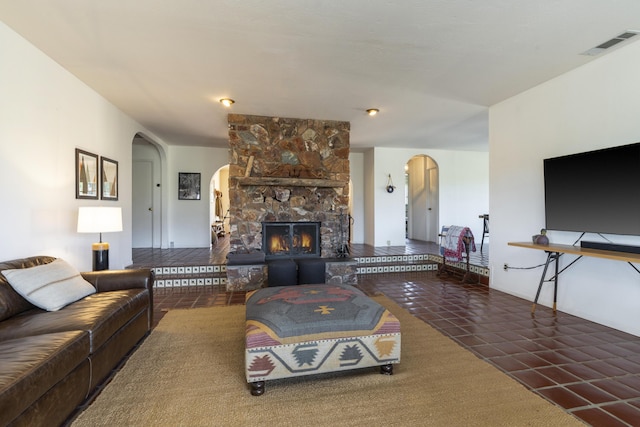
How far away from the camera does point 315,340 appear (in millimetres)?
1842

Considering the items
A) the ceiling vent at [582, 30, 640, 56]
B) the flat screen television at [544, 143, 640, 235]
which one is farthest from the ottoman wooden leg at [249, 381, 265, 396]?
the ceiling vent at [582, 30, 640, 56]

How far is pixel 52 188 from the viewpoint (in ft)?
9.57

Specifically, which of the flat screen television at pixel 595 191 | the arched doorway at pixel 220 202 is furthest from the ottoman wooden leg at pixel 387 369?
the arched doorway at pixel 220 202

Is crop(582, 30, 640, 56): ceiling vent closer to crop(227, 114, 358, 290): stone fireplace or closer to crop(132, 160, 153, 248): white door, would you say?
crop(227, 114, 358, 290): stone fireplace

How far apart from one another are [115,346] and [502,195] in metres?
4.58

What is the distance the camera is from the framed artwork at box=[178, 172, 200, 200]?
Answer: 6.67 metres

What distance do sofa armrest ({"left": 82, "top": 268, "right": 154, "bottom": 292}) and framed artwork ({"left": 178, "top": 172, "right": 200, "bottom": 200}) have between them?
4333 millimetres

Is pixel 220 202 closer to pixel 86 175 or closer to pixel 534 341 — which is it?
pixel 86 175

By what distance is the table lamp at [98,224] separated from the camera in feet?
9.43

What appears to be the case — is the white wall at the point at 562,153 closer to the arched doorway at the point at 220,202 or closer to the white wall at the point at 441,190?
the white wall at the point at 441,190

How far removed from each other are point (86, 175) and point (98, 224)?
3.22 ft

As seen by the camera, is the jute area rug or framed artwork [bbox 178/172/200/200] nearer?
the jute area rug

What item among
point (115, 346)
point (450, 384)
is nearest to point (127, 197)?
point (115, 346)

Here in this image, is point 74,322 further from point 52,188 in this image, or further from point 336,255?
point 336,255
